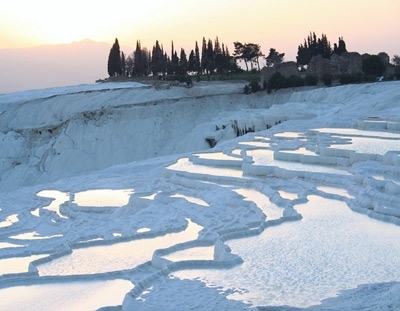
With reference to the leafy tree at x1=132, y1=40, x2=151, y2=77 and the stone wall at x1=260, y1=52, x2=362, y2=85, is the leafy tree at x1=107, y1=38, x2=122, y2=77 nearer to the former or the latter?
the leafy tree at x1=132, y1=40, x2=151, y2=77

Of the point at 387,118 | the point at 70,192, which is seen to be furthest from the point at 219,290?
the point at 387,118

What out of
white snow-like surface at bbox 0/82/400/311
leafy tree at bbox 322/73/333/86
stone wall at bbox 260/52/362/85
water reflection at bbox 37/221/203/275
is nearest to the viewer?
white snow-like surface at bbox 0/82/400/311

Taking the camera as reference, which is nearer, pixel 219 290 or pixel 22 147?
pixel 219 290

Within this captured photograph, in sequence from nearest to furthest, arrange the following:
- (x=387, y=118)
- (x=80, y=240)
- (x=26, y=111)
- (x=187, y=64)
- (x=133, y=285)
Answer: (x=133, y=285) → (x=80, y=240) → (x=387, y=118) → (x=26, y=111) → (x=187, y=64)

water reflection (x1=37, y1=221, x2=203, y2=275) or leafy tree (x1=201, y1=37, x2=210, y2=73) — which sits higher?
leafy tree (x1=201, y1=37, x2=210, y2=73)

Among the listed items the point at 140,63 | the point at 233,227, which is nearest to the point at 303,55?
the point at 140,63

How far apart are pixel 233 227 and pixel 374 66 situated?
2384 centimetres

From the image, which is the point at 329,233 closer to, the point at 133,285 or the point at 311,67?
the point at 133,285

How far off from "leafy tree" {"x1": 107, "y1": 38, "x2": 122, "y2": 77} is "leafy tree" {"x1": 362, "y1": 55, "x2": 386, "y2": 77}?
Answer: 18.7 m

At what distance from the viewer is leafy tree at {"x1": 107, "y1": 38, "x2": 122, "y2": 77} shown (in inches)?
1731

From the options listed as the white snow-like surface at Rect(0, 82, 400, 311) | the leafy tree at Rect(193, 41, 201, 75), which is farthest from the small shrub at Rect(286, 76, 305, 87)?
the leafy tree at Rect(193, 41, 201, 75)

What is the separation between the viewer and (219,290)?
5758mm

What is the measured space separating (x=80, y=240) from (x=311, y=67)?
24.7m

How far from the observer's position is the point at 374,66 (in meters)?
30.1
